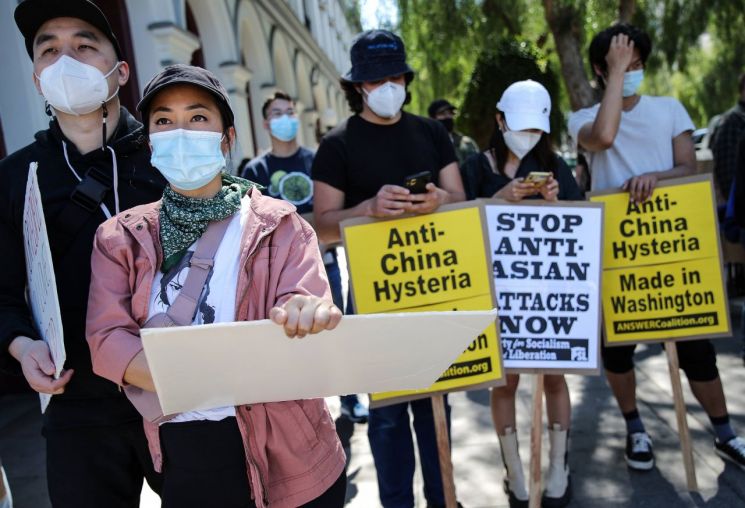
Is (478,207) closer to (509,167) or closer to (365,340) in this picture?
(509,167)

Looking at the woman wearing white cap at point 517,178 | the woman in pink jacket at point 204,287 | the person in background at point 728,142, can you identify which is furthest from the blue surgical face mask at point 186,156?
the person in background at point 728,142

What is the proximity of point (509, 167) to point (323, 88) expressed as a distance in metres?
21.0

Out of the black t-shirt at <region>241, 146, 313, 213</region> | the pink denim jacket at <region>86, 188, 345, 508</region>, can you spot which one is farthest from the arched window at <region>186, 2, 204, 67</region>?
the pink denim jacket at <region>86, 188, 345, 508</region>

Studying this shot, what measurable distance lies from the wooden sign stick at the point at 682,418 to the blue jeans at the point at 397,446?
46.5 inches

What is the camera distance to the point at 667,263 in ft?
9.82

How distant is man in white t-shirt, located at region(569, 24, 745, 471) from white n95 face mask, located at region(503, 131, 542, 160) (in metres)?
0.45

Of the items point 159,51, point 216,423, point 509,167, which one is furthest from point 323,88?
point 216,423

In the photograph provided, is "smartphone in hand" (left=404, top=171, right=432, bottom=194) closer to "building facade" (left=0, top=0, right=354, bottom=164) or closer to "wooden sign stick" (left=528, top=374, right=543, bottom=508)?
"wooden sign stick" (left=528, top=374, right=543, bottom=508)

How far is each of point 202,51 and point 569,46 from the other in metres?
5.55

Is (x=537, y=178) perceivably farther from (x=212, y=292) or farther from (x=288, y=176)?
(x=288, y=176)

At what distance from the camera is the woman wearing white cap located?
276 cm

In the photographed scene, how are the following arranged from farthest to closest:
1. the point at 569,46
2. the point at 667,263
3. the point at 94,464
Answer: the point at 569,46 < the point at 667,263 < the point at 94,464

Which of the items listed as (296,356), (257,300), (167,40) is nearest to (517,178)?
(257,300)

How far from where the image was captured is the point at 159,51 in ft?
22.4
